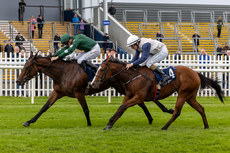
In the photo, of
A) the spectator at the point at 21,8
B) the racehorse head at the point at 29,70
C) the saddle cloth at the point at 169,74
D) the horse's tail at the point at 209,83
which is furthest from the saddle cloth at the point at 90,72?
the spectator at the point at 21,8

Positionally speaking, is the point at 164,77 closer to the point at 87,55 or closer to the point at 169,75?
the point at 169,75

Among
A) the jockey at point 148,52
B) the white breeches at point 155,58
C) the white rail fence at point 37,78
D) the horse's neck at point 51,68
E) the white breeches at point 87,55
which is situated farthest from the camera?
the white rail fence at point 37,78

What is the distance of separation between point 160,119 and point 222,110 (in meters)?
2.72

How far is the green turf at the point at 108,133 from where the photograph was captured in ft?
25.6

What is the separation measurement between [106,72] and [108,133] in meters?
1.33

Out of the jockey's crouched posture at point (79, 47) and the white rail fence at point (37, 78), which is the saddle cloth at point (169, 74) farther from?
the white rail fence at point (37, 78)

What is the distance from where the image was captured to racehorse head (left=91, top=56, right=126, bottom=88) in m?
9.48

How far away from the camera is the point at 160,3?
33.0 meters

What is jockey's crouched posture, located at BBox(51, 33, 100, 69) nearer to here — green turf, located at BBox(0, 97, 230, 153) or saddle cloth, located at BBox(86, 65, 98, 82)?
saddle cloth, located at BBox(86, 65, 98, 82)

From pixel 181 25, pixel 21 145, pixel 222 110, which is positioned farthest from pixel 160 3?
pixel 21 145

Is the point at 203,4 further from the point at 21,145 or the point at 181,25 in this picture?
the point at 21,145

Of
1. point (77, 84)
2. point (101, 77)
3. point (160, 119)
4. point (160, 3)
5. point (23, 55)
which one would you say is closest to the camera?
point (101, 77)

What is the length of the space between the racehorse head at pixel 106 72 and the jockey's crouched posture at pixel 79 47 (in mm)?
1248

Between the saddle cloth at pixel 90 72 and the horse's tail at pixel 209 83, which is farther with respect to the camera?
the saddle cloth at pixel 90 72
